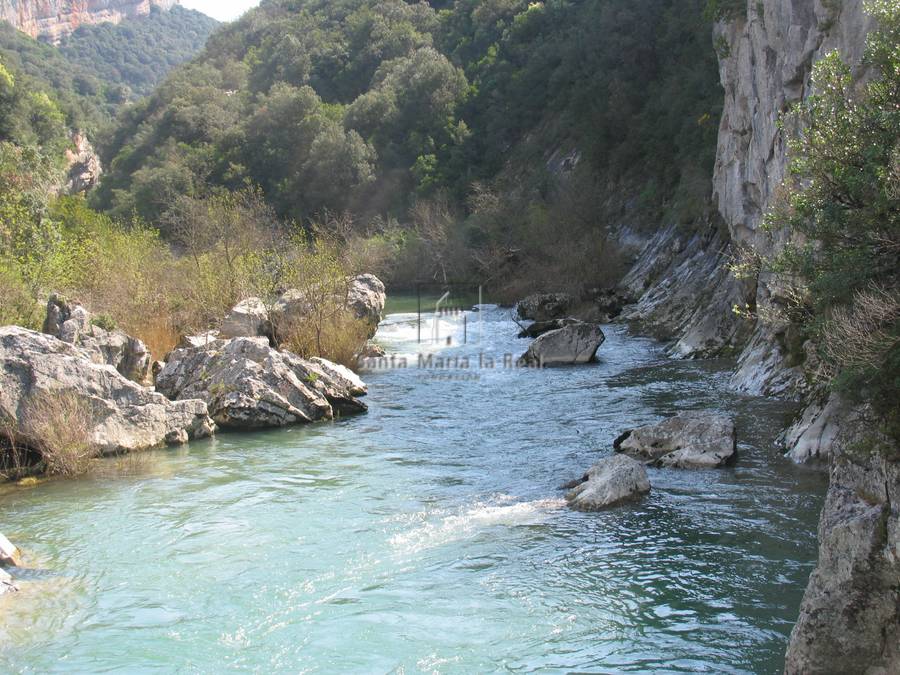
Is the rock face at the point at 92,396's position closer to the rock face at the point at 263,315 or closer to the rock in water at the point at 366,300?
the rock face at the point at 263,315

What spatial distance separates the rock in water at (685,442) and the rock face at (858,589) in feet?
18.1

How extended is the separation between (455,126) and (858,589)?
5182cm

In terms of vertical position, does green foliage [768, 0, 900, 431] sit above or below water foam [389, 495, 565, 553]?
above

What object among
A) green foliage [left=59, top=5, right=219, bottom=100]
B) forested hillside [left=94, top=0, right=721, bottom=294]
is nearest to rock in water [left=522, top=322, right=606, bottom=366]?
forested hillside [left=94, top=0, right=721, bottom=294]

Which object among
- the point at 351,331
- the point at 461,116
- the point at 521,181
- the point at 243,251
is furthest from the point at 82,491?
the point at 461,116

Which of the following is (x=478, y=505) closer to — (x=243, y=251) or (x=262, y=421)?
(x=262, y=421)

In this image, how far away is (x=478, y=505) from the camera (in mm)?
10898

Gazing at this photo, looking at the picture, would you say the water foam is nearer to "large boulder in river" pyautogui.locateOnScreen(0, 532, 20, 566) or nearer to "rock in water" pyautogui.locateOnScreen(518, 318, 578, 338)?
"large boulder in river" pyautogui.locateOnScreen(0, 532, 20, 566)

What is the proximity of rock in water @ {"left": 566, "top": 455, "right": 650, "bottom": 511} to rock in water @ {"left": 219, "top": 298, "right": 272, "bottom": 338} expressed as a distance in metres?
10.6

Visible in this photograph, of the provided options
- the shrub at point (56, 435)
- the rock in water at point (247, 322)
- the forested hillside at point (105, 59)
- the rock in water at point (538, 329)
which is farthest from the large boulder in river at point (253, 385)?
the forested hillside at point (105, 59)

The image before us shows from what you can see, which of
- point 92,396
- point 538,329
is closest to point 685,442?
point 92,396

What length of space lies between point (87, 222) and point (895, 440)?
26.8 m

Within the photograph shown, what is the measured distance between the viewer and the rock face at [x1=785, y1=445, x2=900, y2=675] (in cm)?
602

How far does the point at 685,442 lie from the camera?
492 inches
